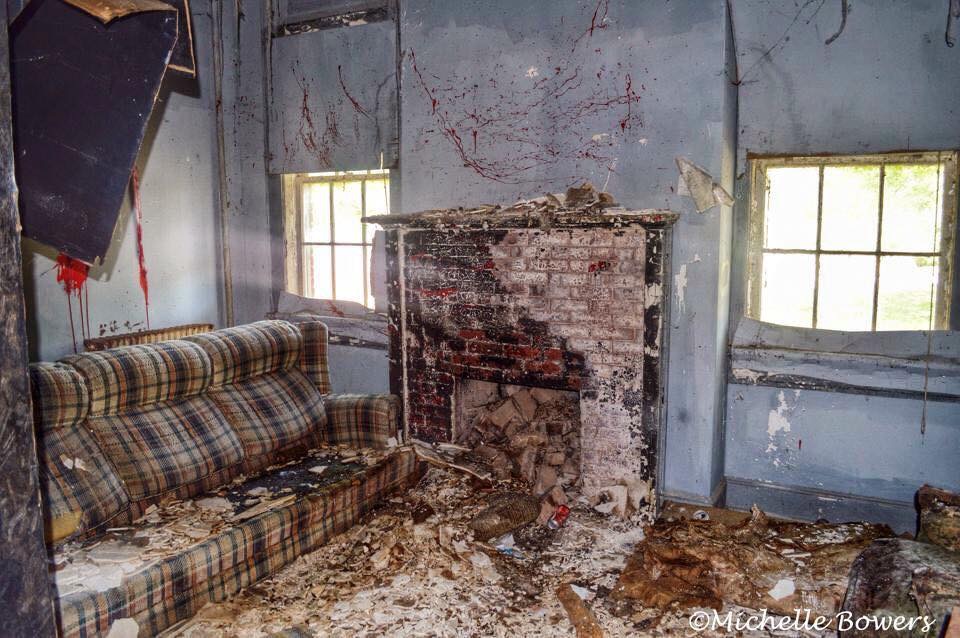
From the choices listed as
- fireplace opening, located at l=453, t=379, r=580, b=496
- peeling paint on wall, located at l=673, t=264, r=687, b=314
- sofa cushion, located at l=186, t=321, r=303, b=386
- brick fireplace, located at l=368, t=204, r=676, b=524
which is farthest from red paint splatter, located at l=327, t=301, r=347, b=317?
peeling paint on wall, located at l=673, t=264, r=687, b=314

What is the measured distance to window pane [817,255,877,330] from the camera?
137 inches

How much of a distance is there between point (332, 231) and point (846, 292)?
11.0 ft

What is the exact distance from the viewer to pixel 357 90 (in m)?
4.53

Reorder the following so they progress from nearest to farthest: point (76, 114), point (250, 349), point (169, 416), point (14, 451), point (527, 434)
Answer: point (14, 451)
point (76, 114)
point (169, 416)
point (250, 349)
point (527, 434)

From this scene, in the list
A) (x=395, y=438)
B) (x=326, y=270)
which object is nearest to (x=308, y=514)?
(x=395, y=438)

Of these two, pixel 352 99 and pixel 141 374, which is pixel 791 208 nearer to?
pixel 352 99

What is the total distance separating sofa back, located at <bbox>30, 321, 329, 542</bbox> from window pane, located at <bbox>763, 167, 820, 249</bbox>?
260 cm

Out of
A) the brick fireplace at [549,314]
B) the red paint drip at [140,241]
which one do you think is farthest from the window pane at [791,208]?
the red paint drip at [140,241]

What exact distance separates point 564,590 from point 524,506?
652 millimetres

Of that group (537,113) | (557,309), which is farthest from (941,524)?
(537,113)

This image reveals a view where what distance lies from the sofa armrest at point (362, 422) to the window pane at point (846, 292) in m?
2.41

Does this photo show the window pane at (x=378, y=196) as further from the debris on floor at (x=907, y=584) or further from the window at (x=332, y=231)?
the debris on floor at (x=907, y=584)

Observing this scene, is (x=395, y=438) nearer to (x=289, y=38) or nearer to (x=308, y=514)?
(x=308, y=514)

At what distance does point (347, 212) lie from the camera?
15.8 ft
